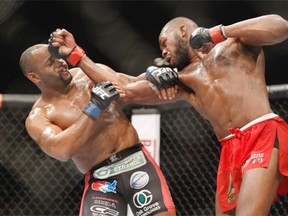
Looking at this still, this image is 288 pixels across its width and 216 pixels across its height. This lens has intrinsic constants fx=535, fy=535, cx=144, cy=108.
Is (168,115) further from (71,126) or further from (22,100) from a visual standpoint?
(71,126)

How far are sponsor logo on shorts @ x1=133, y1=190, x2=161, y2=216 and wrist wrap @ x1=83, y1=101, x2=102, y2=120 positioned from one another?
42 cm

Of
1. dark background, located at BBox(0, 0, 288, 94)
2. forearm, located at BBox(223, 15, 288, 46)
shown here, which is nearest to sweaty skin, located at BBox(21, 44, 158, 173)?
forearm, located at BBox(223, 15, 288, 46)

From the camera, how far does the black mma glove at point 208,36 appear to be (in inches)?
92.1

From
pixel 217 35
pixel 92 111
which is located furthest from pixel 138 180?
pixel 217 35

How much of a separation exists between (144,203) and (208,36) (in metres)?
0.82

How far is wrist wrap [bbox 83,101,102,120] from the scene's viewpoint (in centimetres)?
241

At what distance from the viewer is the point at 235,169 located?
2346 millimetres

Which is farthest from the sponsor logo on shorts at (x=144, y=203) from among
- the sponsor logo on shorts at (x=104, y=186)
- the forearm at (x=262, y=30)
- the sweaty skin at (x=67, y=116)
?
the forearm at (x=262, y=30)

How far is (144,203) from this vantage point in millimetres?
2488

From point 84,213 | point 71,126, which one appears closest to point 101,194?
point 84,213

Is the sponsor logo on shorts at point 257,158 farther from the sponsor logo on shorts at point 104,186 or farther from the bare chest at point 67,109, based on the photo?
the bare chest at point 67,109

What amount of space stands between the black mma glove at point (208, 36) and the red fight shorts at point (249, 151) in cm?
39

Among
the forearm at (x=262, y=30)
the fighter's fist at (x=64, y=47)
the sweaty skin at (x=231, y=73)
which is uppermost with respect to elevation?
the fighter's fist at (x=64, y=47)

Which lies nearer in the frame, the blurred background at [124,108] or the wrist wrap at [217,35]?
the wrist wrap at [217,35]
